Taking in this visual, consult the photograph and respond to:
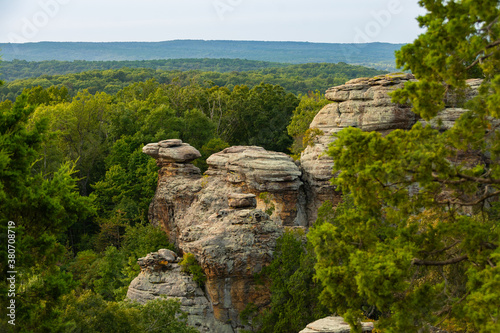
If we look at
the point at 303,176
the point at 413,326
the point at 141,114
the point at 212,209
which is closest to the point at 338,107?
the point at 303,176

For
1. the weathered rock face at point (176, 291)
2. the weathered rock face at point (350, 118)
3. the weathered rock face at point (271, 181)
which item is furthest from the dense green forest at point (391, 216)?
the weathered rock face at point (350, 118)

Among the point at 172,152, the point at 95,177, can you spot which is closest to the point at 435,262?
the point at 172,152

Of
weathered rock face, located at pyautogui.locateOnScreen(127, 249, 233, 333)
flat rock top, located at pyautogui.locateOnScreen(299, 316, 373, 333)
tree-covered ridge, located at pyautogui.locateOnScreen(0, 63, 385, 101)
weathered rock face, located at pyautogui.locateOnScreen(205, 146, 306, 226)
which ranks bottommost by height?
weathered rock face, located at pyautogui.locateOnScreen(127, 249, 233, 333)

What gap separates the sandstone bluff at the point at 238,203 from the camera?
23.0 metres

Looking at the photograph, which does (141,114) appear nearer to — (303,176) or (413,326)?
(303,176)

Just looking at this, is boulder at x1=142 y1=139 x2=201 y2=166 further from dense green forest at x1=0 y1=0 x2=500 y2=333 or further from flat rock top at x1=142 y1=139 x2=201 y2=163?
dense green forest at x1=0 y1=0 x2=500 y2=333

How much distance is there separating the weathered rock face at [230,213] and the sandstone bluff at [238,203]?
1.8 inches

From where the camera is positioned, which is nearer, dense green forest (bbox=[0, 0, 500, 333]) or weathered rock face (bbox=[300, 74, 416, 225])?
dense green forest (bbox=[0, 0, 500, 333])

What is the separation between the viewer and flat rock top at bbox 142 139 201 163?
111 feet

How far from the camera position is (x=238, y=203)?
25188mm

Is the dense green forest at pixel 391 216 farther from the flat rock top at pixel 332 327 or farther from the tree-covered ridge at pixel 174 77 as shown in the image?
the tree-covered ridge at pixel 174 77

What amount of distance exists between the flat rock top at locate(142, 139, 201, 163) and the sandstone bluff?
0.23 ft

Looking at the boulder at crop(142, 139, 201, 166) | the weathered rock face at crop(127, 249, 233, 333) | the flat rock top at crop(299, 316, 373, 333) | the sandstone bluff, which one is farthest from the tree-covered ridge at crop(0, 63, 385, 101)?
the flat rock top at crop(299, 316, 373, 333)

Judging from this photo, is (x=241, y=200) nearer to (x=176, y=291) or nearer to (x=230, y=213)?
(x=230, y=213)
